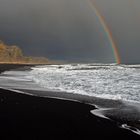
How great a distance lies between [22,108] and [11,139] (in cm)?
515

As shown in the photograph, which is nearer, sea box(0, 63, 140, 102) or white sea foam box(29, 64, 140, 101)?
Answer: white sea foam box(29, 64, 140, 101)

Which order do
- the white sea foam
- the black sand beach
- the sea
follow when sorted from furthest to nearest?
1. the sea
2. the white sea foam
3. the black sand beach

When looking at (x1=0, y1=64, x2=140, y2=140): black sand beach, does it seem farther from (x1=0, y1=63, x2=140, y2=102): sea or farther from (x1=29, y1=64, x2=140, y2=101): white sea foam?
(x1=29, y1=64, x2=140, y2=101): white sea foam

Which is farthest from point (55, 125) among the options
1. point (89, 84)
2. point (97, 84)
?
point (97, 84)

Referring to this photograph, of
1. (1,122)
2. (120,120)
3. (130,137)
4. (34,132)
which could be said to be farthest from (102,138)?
(1,122)

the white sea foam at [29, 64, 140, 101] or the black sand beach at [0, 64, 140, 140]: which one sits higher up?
the white sea foam at [29, 64, 140, 101]

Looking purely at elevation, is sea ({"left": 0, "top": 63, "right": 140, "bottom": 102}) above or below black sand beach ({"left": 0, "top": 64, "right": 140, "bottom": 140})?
above

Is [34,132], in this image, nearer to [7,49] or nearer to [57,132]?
[57,132]

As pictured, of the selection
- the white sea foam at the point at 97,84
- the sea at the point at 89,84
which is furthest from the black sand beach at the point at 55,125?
the white sea foam at the point at 97,84

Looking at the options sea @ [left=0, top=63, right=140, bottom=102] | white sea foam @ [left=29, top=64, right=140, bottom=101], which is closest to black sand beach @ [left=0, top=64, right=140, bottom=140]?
sea @ [left=0, top=63, right=140, bottom=102]

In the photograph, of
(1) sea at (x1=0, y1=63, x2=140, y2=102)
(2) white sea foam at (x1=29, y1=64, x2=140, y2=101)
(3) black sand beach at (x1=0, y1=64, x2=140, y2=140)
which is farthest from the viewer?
(1) sea at (x1=0, y1=63, x2=140, y2=102)

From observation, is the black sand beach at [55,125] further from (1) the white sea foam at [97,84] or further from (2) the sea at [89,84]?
(1) the white sea foam at [97,84]

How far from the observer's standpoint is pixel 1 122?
9.30 m

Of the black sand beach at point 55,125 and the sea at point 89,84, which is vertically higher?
the sea at point 89,84
